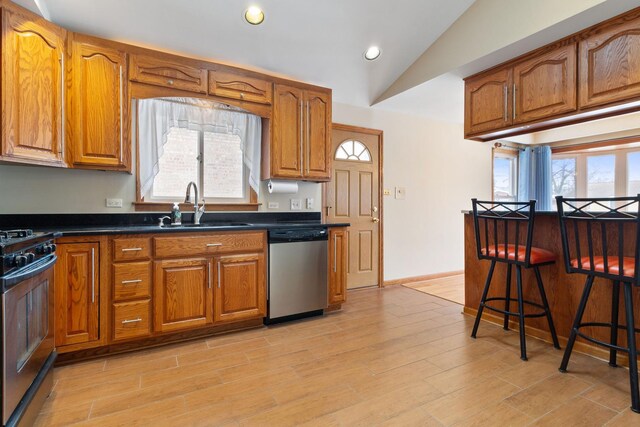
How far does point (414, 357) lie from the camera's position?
230 cm

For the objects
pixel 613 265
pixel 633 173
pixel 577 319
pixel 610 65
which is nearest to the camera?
pixel 613 265

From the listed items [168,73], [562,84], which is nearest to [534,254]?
[562,84]

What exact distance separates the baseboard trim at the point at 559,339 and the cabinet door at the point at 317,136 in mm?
2061

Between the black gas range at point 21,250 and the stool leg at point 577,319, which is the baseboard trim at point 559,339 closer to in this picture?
the stool leg at point 577,319

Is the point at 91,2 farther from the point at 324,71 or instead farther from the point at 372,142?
the point at 372,142

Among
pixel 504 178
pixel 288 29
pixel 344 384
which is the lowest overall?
pixel 344 384

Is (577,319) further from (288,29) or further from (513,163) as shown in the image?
(513,163)

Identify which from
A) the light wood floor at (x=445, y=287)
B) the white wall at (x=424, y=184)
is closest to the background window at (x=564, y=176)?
the white wall at (x=424, y=184)

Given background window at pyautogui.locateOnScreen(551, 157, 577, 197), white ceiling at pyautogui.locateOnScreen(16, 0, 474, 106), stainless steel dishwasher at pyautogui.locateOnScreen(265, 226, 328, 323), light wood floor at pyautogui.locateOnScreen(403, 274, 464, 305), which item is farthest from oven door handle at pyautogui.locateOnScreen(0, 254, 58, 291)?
background window at pyautogui.locateOnScreen(551, 157, 577, 197)

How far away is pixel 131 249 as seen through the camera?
2334 millimetres

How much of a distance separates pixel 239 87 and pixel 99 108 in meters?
1.14

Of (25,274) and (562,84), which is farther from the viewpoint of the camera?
(562,84)

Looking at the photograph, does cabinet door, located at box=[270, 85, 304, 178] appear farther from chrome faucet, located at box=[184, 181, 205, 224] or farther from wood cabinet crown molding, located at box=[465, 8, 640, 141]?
wood cabinet crown molding, located at box=[465, 8, 640, 141]

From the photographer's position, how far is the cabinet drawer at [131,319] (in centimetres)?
230
